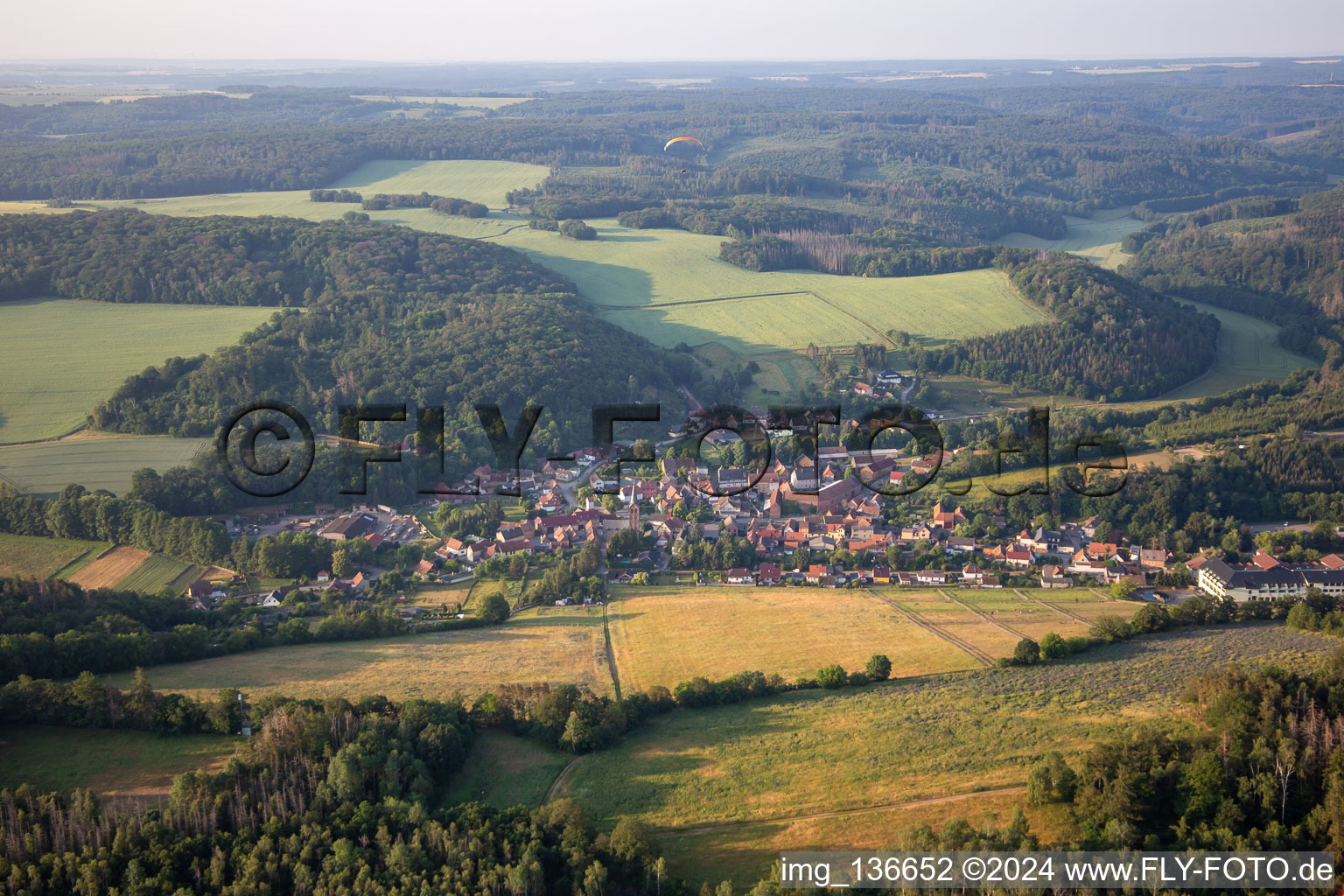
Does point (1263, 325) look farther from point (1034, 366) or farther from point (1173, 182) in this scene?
point (1173, 182)

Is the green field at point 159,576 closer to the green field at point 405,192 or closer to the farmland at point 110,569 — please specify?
the farmland at point 110,569

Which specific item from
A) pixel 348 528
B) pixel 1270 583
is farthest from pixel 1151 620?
pixel 348 528

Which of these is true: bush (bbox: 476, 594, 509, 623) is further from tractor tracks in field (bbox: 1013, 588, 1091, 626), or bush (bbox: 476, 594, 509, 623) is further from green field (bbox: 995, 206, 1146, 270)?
green field (bbox: 995, 206, 1146, 270)

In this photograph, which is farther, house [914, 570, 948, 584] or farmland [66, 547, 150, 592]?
house [914, 570, 948, 584]

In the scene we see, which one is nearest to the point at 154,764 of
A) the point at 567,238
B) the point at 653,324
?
the point at 653,324

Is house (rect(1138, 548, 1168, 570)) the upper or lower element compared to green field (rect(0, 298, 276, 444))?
lower

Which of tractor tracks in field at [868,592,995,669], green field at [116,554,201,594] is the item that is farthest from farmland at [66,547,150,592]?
tractor tracks in field at [868,592,995,669]

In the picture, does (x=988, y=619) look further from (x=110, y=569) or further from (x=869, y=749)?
(x=110, y=569)
